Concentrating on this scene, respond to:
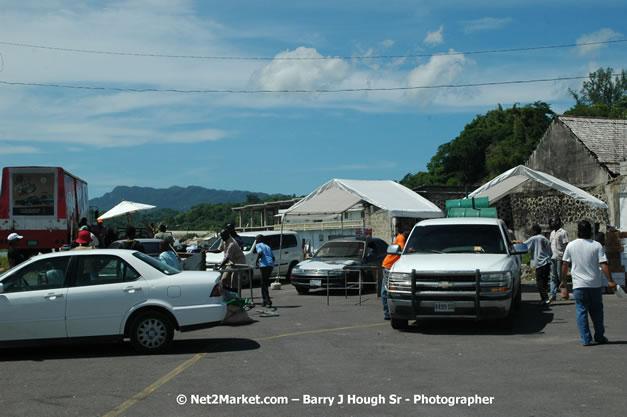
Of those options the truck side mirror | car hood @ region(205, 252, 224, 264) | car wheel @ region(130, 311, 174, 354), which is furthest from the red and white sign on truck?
the truck side mirror

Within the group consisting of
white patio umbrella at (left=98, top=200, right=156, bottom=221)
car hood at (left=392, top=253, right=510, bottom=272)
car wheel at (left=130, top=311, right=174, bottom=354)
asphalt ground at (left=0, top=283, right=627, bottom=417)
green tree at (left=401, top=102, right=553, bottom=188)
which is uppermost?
green tree at (left=401, top=102, right=553, bottom=188)

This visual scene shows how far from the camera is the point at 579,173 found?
105 feet

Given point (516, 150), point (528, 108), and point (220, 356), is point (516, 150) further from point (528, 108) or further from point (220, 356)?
point (220, 356)

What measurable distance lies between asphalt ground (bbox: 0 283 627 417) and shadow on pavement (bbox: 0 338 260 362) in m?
0.02

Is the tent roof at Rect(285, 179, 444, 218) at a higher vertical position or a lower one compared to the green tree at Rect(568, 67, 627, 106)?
lower

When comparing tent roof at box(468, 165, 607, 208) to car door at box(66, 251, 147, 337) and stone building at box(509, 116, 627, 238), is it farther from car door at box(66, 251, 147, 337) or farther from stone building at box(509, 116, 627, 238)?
car door at box(66, 251, 147, 337)

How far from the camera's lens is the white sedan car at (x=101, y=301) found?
32.4ft

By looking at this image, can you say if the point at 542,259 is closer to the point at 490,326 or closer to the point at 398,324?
the point at 490,326

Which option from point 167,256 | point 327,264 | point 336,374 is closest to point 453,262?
point 336,374

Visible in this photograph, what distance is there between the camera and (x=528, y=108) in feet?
247

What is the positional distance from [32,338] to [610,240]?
49.0ft

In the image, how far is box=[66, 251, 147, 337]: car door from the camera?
9922 millimetres

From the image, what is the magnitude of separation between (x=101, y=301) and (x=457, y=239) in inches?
261

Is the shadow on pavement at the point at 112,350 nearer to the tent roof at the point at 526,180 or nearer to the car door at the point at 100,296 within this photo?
the car door at the point at 100,296
